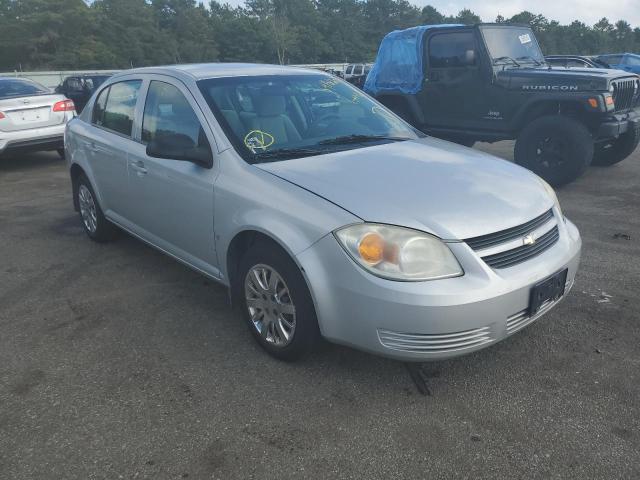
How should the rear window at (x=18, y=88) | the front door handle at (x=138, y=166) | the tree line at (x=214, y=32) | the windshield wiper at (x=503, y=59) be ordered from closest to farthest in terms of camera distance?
the front door handle at (x=138, y=166) → the windshield wiper at (x=503, y=59) → the rear window at (x=18, y=88) → the tree line at (x=214, y=32)

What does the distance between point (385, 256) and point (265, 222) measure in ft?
2.27

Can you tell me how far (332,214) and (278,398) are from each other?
0.97 metres

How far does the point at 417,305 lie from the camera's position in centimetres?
238

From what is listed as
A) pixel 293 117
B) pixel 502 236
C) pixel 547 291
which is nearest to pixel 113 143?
pixel 293 117

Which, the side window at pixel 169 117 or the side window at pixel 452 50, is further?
the side window at pixel 452 50

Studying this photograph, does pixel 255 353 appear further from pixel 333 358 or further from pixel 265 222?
pixel 265 222

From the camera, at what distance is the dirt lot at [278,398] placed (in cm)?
228

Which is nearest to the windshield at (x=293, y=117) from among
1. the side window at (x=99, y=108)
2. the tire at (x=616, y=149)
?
the side window at (x=99, y=108)

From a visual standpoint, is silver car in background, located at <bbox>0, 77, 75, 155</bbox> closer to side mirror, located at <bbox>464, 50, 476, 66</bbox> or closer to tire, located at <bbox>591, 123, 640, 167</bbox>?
side mirror, located at <bbox>464, 50, 476, 66</bbox>

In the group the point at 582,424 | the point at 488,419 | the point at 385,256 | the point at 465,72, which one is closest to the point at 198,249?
the point at 385,256

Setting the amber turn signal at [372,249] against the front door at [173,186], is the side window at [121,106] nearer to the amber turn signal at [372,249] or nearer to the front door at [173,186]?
the front door at [173,186]

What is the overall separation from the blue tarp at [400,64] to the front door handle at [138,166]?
539cm

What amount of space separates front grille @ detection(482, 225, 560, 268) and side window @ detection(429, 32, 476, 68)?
5.21 m

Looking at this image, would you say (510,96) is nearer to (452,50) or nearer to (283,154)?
(452,50)
